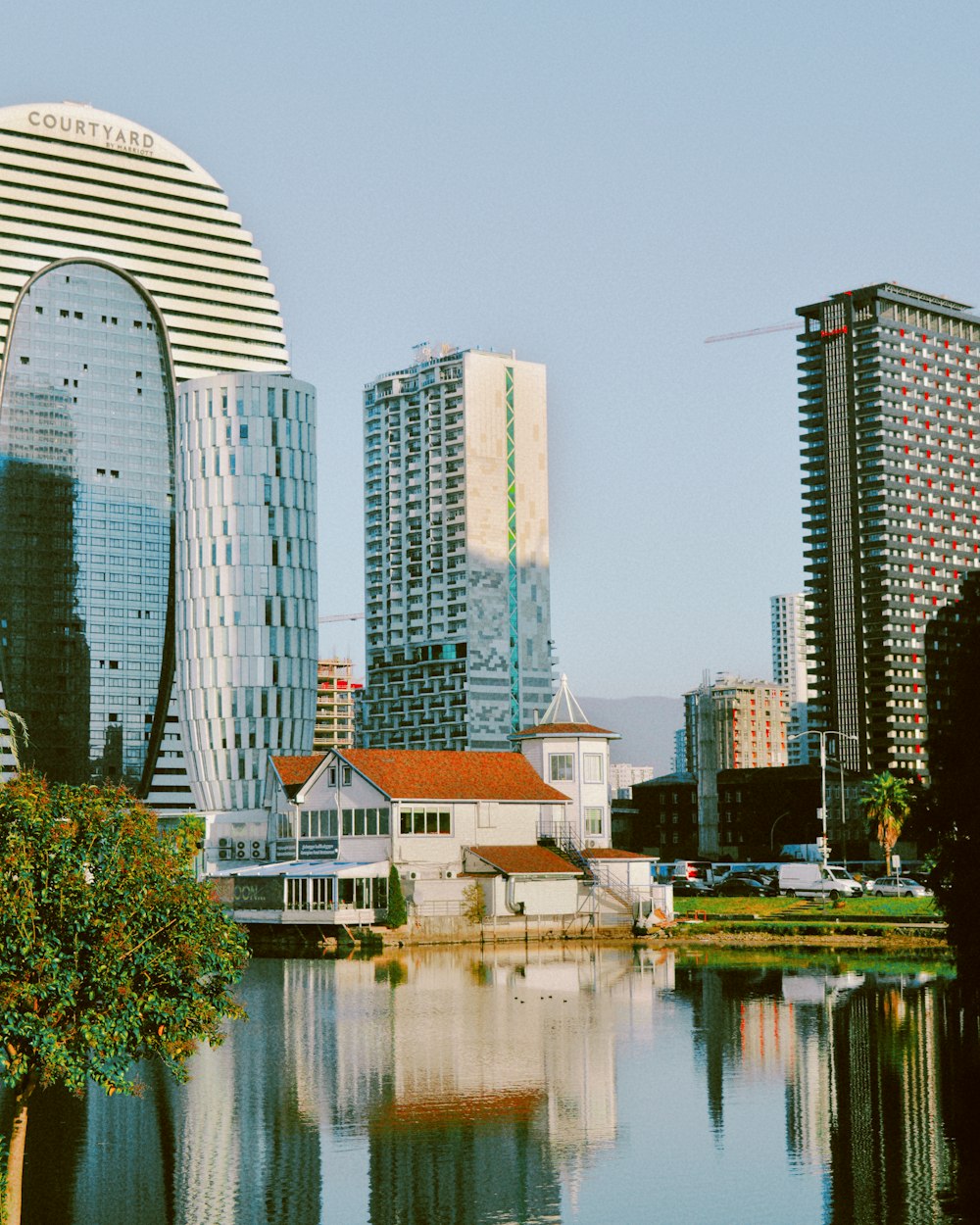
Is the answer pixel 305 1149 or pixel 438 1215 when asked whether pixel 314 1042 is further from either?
pixel 438 1215

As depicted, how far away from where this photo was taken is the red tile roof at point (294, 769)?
11600 centimetres

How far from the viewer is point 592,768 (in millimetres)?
117375

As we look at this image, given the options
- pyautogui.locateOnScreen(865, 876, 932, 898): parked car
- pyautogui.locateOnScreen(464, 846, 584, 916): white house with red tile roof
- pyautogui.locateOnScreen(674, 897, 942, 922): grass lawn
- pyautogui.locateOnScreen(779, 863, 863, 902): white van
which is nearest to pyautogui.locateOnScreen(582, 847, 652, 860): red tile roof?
pyautogui.locateOnScreen(464, 846, 584, 916): white house with red tile roof

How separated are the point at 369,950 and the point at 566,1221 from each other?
63.3 m

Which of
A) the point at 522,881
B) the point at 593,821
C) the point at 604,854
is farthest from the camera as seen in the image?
the point at 593,821

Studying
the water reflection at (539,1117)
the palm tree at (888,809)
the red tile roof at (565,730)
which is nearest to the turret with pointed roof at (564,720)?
the red tile roof at (565,730)

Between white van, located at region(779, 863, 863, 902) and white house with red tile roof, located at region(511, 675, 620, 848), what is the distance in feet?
59.1

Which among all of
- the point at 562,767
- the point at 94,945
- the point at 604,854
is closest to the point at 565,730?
the point at 562,767

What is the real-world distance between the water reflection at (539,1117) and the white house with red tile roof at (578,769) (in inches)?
1568

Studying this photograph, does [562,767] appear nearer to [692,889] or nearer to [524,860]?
[524,860]

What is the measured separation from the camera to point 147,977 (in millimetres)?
31000

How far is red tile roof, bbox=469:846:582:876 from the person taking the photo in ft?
345

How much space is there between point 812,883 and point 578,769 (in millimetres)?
22489

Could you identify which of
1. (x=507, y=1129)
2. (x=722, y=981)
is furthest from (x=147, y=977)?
(x=722, y=981)
